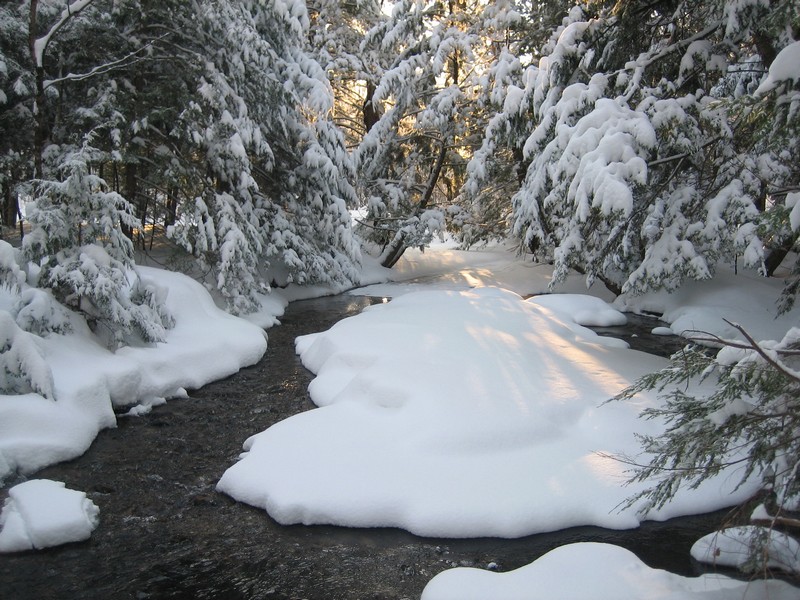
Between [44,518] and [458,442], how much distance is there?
131 inches

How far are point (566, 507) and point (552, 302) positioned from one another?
26.2 ft

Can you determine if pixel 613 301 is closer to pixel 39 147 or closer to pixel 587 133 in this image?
pixel 587 133

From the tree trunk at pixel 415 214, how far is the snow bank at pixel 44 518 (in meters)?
12.5

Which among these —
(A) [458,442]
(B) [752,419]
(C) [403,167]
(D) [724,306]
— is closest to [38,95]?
(A) [458,442]

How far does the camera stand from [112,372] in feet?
23.0

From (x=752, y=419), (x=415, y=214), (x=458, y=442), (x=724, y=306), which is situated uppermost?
(x=752, y=419)

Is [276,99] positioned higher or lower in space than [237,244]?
higher

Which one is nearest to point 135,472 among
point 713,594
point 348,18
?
point 713,594

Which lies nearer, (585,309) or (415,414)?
(415,414)

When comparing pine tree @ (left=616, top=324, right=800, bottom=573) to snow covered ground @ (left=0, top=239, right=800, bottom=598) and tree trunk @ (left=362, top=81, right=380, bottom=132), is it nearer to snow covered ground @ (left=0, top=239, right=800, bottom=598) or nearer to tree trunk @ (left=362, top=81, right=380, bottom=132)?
snow covered ground @ (left=0, top=239, right=800, bottom=598)

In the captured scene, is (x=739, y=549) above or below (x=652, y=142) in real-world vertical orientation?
below

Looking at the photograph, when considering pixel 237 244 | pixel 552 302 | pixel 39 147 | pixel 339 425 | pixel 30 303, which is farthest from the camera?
pixel 552 302

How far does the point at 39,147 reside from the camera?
8.86 metres

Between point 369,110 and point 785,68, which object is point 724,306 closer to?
point 785,68
